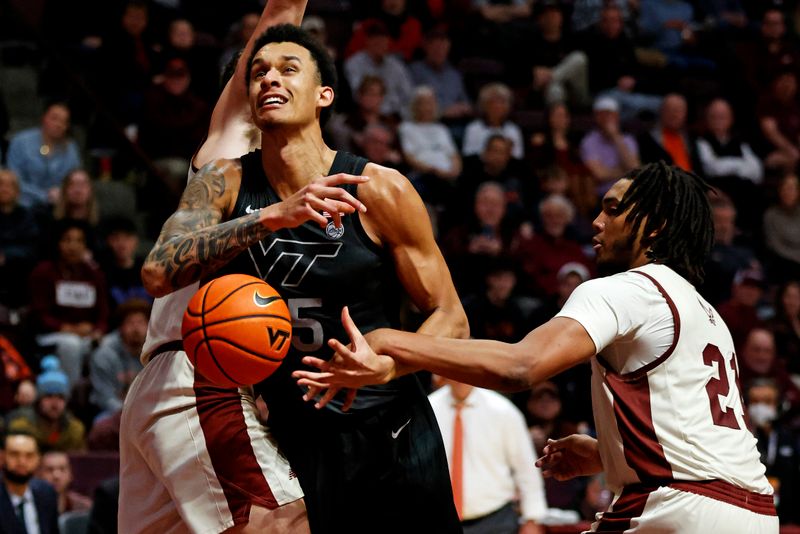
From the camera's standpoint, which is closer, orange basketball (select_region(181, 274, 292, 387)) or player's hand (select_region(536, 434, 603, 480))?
orange basketball (select_region(181, 274, 292, 387))

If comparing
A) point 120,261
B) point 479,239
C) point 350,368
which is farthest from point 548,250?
point 350,368

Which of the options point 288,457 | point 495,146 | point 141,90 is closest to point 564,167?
point 495,146

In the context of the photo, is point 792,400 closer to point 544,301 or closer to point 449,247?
point 544,301

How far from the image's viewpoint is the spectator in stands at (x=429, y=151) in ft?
39.8

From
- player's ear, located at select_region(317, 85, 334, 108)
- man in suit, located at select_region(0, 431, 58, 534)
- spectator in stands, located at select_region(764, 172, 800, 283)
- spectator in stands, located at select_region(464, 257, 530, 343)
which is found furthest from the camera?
spectator in stands, located at select_region(764, 172, 800, 283)

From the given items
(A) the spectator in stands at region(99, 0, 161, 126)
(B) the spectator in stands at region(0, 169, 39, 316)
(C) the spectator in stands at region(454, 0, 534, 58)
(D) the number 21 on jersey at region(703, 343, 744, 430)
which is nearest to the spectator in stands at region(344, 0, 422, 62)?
(C) the spectator in stands at region(454, 0, 534, 58)

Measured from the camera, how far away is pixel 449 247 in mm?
11539

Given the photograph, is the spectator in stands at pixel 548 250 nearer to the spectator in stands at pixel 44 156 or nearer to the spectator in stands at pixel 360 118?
the spectator in stands at pixel 360 118

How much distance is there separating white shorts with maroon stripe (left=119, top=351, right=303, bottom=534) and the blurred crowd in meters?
4.79

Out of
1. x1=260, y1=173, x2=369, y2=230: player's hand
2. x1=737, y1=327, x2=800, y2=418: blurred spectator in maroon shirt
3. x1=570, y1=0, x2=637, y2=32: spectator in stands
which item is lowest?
x1=737, y1=327, x2=800, y2=418: blurred spectator in maroon shirt

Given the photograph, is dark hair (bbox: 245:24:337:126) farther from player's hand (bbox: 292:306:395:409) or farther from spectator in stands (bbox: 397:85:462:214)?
Answer: spectator in stands (bbox: 397:85:462:214)

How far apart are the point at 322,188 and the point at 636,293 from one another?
1.00 m

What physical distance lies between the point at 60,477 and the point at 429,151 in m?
5.15

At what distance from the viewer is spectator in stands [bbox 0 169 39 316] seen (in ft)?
35.2
